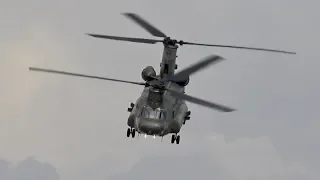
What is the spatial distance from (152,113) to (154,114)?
0.23 meters

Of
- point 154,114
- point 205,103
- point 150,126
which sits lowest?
point 150,126

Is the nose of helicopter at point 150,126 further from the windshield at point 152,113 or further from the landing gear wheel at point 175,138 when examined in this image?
the landing gear wheel at point 175,138

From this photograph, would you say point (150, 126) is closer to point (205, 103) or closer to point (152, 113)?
point (152, 113)

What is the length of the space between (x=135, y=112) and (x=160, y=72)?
1143 cm

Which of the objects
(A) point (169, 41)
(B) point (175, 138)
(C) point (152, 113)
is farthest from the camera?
(A) point (169, 41)

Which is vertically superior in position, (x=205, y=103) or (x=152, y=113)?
(x=205, y=103)

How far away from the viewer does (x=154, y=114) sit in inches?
2648

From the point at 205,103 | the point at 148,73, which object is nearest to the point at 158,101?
the point at 148,73

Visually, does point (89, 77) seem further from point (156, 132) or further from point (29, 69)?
point (156, 132)

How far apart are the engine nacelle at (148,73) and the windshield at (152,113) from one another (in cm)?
505

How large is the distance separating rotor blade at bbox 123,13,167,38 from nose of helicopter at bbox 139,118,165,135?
12045mm

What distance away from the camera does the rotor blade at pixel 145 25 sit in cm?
7215

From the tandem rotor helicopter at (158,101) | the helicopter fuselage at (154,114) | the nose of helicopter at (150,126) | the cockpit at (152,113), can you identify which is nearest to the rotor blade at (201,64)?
the tandem rotor helicopter at (158,101)

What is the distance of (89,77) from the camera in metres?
61.9
